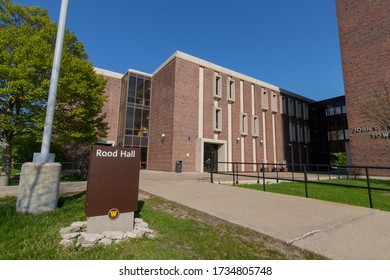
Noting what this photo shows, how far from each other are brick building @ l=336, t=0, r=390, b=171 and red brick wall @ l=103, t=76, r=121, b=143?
24.4m

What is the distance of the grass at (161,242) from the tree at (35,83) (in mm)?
8195

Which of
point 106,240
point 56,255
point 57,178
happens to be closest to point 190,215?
point 106,240

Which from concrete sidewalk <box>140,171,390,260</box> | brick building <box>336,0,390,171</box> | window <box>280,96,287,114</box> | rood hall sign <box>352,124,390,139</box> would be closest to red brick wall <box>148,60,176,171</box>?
concrete sidewalk <box>140,171,390,260</box>

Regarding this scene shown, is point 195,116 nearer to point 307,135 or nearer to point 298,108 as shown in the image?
point 298,108

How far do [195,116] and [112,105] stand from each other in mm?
11038

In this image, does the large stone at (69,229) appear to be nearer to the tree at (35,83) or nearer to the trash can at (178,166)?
the tree at (35,83)

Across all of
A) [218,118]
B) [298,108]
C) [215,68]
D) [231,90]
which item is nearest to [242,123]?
[218,118]

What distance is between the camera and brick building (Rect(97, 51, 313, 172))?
65.3 ft

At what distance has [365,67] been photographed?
60.0 ft

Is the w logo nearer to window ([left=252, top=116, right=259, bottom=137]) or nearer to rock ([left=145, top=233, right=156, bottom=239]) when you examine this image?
rock ([left=145, top=233, right=156, bottom=239])

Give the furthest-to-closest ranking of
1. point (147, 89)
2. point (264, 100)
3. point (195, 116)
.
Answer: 1. point (264, 100)
2. point (147, 89)
3. point (195, 116)
